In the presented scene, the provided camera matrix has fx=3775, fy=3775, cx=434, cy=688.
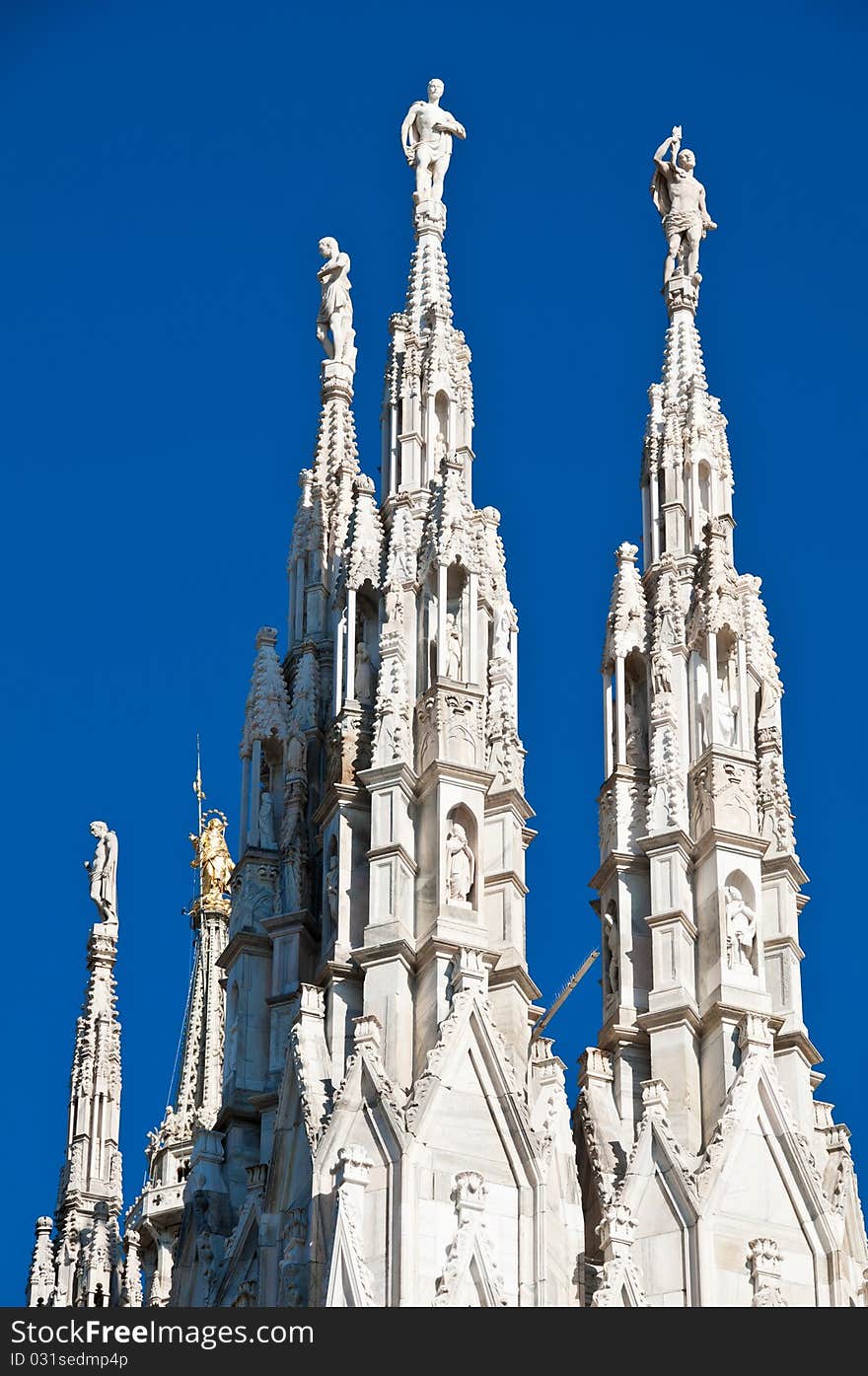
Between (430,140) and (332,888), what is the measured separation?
1148 cm

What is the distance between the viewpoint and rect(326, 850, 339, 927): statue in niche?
128ft

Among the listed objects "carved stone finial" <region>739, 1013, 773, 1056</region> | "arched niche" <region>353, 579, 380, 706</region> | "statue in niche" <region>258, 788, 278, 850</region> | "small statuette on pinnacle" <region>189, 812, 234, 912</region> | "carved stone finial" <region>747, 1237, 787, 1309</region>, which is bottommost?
"carved stone finial" <region>747, 1237, 787, 1309</region>

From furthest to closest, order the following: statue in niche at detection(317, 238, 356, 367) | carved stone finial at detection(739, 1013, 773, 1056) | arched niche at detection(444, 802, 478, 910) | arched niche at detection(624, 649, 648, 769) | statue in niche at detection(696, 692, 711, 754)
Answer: statue in niche at detection(317, 238, 356, 367)
arched niche at detection(624, 649, 648, 769)
statue in niche at detection(696, 692, 711, 754)
arched niche at detection(444, 802, 478, 910)
carved stone finial at detection(739, 1013, 773, 1056)

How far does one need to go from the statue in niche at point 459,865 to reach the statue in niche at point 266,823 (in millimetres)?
3765

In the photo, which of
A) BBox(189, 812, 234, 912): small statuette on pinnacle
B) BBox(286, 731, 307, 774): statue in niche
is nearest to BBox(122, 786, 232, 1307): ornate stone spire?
BBox(189, 812, 234, 912): small statuette on pinnacle

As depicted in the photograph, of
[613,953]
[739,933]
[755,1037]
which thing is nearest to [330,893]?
[613,953]

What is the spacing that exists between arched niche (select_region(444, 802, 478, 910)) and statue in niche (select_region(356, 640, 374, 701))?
218cm

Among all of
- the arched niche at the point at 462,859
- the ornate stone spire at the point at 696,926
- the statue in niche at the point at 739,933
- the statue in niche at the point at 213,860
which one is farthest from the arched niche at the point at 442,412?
the statue in niche at the point at 213,860

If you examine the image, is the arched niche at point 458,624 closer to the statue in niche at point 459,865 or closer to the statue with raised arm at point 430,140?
the statue in niche at point 459,865

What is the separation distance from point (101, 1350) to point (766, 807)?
14.7 metres

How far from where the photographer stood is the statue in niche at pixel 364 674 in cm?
4025

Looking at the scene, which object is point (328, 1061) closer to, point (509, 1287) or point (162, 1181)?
point (509, 1287)

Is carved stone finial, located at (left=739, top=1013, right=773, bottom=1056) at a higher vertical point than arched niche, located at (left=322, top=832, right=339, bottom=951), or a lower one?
lower

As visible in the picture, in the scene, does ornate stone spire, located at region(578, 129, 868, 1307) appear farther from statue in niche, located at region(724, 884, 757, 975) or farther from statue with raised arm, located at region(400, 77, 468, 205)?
statue with raised arm, located at region(400, 77, 468, 205)
